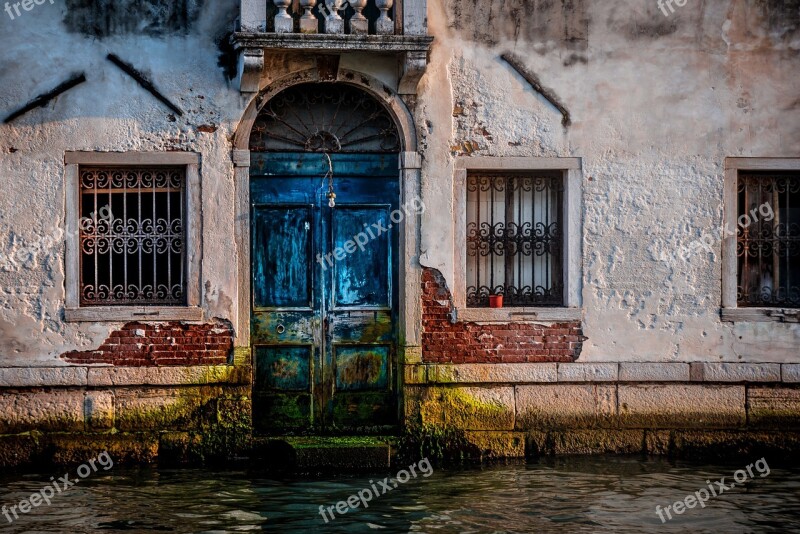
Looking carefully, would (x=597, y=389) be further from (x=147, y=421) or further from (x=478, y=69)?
(x=147, y=421)

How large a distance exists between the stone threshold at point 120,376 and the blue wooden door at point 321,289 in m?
0.40

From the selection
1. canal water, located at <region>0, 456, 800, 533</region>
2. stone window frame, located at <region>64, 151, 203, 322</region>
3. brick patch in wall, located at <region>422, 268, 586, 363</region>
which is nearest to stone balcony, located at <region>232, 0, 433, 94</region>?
stone window frame, located at <region>64, 151, 203, 322</region>

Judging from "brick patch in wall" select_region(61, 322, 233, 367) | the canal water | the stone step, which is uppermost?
"brick patch in wall" select_region(61, 322, 233, 367)

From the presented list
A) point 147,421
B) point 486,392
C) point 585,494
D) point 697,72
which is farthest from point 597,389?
point 147,421

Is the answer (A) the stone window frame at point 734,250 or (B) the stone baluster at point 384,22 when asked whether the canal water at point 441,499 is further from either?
(B) the stone baluster at point 384,22

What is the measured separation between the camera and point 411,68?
9898 millimetres

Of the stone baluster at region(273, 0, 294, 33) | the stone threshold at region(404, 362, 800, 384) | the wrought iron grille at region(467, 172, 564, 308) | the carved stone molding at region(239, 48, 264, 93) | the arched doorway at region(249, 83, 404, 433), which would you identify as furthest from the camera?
the wrought iron grille at region(467, 172, 564, 308)

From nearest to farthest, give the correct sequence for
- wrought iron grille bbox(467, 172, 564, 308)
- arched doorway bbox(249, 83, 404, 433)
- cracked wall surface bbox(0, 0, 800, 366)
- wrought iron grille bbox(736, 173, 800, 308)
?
1. cracked wall surface bbox(0, 0, 800, 366)
2. arched doorway bbox(249, 83, 404, 433)
3. wrought iron grille bbox(467, 172, 564, 308)
4. wrought iron grille bbox(736, 173, 800, 308)

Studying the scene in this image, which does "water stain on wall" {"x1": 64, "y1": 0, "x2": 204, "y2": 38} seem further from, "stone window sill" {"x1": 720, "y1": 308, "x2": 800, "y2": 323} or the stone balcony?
"stone window sill" {"x1": 720, "y1": 308, "x2": 800, "y2": 323}

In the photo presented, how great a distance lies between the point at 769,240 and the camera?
35.1 feet

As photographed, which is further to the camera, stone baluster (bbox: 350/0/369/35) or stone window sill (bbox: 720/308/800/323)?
stone window sill (bbox: 720/308/800/323)

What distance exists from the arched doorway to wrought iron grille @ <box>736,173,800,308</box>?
3.30 m

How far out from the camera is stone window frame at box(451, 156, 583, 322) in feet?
34.0

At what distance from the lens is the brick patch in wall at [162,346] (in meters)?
9.97
